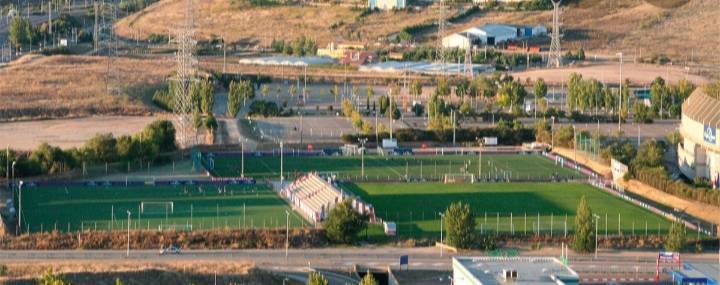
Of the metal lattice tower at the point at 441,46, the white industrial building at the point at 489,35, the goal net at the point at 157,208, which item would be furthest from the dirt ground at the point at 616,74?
the goal net at the point at 157,208

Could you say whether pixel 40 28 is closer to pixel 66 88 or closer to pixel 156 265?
pixel 66 88

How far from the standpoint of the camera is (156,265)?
71.3 feet

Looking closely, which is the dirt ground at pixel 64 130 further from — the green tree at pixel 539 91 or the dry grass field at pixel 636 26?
the dry grass field at pixel 636 26

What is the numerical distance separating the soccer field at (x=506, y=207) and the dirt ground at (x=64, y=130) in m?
7.71

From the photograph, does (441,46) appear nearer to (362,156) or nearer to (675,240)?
(362,156)


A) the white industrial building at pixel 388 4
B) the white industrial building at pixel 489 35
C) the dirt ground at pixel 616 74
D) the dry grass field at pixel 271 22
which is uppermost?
the white industrial building at pixel 388 4

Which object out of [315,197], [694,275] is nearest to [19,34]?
[315,197]

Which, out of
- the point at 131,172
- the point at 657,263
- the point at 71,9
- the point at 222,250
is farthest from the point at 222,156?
the point at 71,9

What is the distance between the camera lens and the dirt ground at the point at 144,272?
20109 millimetres

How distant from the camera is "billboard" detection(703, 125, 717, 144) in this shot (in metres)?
28.9

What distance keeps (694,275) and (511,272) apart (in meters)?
4.03

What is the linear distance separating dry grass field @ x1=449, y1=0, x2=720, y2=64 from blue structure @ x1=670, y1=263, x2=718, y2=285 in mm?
29373

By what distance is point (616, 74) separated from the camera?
4759 cm

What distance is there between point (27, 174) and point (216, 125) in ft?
23.0
